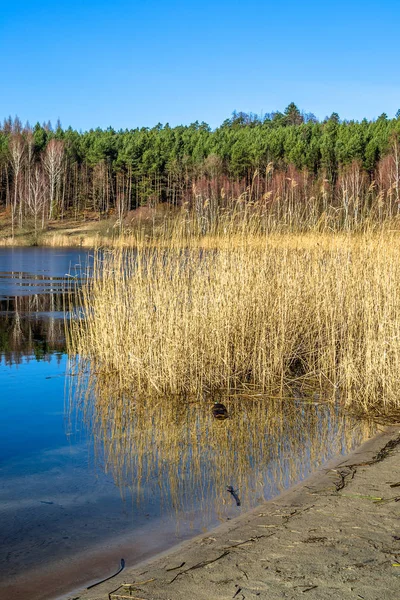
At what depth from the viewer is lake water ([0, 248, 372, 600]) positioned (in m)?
3.19

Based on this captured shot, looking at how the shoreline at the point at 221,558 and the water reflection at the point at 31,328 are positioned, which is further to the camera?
the water reflection at the point at 31,328

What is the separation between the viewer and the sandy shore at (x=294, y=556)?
253cm

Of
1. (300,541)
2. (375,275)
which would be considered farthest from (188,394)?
(300,541)

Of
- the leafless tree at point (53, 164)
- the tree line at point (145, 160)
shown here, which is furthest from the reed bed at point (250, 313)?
the leafless tree at point (53, 164)

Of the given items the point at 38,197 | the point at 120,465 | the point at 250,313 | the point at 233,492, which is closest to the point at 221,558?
the point at 233,492

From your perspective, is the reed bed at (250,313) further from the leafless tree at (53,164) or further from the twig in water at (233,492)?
the leafless tree at (53,164)

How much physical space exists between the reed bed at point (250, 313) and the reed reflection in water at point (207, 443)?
34 cm

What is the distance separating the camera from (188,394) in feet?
20.0

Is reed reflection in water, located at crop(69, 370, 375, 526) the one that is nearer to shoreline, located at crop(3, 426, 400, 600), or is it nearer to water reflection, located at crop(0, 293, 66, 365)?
shoreline, located at crop(3, 426, 400, 600)

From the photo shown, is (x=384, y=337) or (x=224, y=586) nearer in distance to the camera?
(x=224, y=586)

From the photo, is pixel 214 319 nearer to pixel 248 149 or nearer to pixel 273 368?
pixel 273 368

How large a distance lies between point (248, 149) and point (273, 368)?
4852 centimetres

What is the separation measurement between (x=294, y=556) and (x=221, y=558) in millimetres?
323

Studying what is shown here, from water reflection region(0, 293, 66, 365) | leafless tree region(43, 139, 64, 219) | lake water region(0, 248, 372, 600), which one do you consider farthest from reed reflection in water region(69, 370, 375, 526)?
leafless tree region(43, 139, 64, 219)
